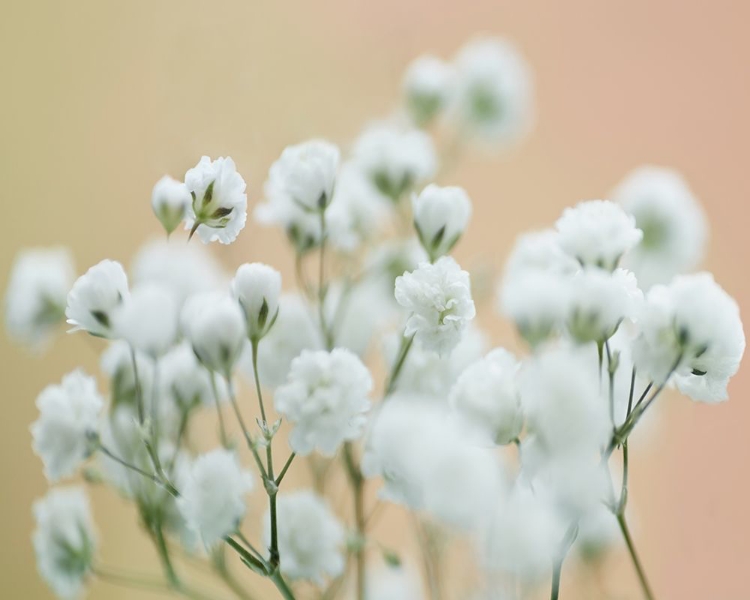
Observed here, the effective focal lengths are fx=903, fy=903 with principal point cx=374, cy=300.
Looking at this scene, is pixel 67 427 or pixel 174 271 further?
pixel 174 271

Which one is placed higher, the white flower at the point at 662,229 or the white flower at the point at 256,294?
the white flower at the point at 256,294

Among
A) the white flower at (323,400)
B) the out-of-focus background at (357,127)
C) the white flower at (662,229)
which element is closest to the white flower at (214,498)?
the white flower at (323,400)

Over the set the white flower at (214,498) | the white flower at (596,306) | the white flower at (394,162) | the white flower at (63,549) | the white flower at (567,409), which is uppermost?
the white flower at (394,162)

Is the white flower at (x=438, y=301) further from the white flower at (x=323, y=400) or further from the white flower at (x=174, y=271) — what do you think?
the white flower at (x=174, y=271)

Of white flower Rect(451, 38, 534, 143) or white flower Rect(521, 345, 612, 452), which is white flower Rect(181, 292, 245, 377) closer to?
white flower Rect(521, 345, 612, 452)

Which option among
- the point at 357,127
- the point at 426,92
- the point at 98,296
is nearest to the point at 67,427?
the point at 98,296

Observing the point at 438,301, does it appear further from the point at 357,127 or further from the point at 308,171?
the point at 357,127

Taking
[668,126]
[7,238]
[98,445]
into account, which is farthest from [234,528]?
[668,126]
